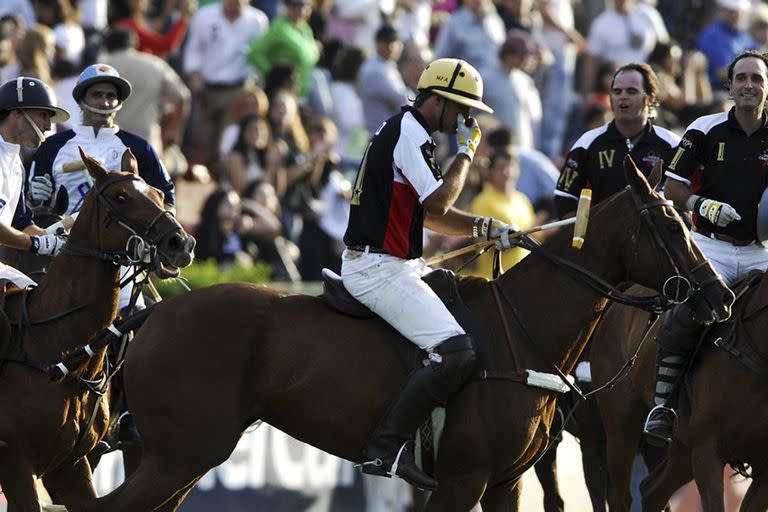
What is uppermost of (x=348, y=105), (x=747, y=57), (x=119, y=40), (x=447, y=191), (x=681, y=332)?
(x=747, y=57)

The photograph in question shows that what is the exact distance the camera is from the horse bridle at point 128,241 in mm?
8953

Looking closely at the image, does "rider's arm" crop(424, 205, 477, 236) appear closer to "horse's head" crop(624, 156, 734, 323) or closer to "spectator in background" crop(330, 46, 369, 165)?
"horse's head" crop(624, 156, 734, 323)

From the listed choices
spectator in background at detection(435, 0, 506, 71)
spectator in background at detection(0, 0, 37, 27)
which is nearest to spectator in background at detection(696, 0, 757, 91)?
spectator in background at detection(435, 0, 506, 71)

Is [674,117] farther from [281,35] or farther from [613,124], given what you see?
[613,124]

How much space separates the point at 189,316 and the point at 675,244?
2.84 m

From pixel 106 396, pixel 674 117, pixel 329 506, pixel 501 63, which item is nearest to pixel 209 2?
pixel 501 63

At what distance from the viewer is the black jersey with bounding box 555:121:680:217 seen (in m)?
11.0

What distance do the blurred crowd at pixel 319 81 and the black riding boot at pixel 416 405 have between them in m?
5.76

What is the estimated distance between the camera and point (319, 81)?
61.8 feet

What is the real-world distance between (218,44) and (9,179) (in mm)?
8690

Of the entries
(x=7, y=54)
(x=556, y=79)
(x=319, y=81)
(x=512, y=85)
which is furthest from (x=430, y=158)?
(x=556, y=79)

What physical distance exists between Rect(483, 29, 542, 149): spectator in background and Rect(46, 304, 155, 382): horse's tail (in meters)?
9.94

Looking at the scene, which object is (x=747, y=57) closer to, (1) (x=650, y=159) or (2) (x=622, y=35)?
(1) (x=650, y=159)

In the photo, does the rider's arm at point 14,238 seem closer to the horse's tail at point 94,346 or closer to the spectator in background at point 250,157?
the horse's tail at point 94,346
